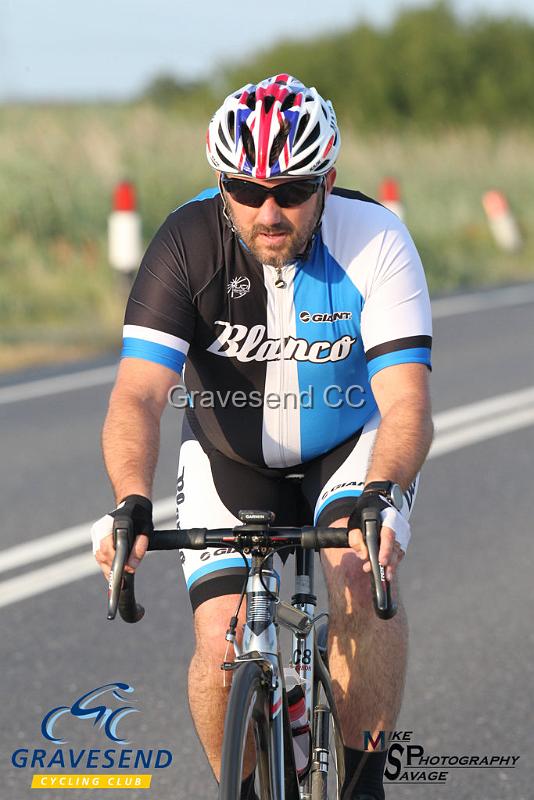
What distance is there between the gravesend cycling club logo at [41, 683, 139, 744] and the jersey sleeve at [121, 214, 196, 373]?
1.65 meters

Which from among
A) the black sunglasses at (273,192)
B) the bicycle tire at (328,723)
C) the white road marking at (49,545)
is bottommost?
the bicycle tire at (328,723)

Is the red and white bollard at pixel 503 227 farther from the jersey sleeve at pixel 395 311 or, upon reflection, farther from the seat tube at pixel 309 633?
the seat tube at pixel 309 633

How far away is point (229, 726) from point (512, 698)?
2.29 metres

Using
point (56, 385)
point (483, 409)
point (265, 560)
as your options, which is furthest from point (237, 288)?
point (56, 385)

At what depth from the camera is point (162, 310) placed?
12.0 ft

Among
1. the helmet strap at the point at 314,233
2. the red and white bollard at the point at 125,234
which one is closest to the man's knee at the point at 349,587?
the helmet strap at the point at 314,233

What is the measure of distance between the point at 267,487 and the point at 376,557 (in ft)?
3.01

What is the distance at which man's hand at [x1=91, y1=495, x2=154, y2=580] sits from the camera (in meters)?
3.10

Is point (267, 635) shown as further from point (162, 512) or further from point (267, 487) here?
point (162, 512)

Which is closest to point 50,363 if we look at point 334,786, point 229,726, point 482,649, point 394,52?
point 482,649

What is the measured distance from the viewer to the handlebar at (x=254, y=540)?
3051mm

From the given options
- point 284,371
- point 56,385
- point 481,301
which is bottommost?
point 284,371

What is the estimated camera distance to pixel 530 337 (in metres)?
12.7

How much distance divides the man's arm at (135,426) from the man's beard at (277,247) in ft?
1.29
